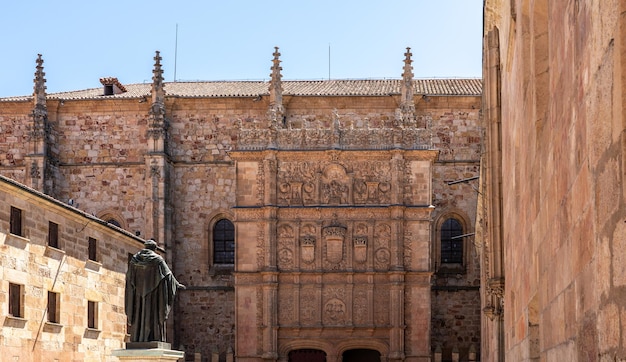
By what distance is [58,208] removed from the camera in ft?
88.6

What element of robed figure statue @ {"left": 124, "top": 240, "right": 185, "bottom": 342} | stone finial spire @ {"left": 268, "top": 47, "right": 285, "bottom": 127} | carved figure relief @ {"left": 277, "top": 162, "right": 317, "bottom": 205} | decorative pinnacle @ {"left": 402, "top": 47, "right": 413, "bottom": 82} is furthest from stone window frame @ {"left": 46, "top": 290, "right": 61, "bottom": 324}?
decorative pinnacle @ {"left": 402, "top": 47, "right": 413, "bottom": 82}

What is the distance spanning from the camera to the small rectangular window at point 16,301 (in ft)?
79.4

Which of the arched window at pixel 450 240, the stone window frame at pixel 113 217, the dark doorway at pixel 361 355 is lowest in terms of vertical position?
the dark doorway at pixel 361 355

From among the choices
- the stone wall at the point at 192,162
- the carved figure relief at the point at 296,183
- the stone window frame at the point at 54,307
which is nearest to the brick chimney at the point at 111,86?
the stone wall at the point at 192,162

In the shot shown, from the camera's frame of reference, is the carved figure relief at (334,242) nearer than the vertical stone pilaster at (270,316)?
No

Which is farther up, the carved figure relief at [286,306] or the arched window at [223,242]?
the arched window at [223,242]

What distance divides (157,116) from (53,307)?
53.0 feet

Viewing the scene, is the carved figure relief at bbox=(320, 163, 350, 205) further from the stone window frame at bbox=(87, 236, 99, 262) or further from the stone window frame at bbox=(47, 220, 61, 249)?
the stone window frame at bbox=(47, 220, 61, 249)

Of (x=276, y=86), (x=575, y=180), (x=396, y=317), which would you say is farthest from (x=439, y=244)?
(x=575, y=180)

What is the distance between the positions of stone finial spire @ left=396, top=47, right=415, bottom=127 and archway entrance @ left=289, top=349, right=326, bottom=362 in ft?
30.1

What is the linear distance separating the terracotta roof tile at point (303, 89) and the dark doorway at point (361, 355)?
10893mm

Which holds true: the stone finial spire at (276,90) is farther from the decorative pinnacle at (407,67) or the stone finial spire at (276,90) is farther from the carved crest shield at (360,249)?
the carved crest shield at (360,249)

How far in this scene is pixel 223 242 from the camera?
42406mm

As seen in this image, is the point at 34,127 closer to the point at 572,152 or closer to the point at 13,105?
the point at 13,105
